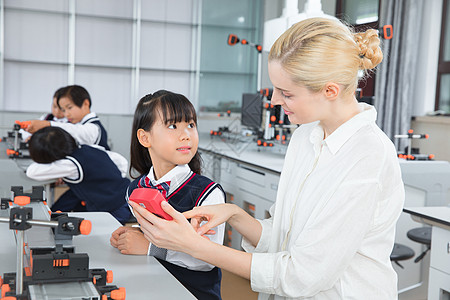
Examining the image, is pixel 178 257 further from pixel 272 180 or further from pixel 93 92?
pixel 93 92

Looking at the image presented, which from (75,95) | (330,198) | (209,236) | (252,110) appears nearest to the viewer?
(330,198)

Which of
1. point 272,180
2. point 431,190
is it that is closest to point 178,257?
point 272,180

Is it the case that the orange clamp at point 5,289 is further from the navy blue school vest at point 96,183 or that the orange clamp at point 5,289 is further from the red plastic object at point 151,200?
the navy blue school vest at point 96,183

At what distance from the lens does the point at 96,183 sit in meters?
2.53

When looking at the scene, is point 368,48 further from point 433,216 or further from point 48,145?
point 48,145

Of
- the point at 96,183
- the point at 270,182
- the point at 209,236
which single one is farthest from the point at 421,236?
the point at 96,183

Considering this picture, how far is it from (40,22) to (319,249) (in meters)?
5.24

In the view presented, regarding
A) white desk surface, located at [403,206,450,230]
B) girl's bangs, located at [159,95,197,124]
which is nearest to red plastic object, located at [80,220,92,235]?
girl's bangs, located at [159,95,197,124]

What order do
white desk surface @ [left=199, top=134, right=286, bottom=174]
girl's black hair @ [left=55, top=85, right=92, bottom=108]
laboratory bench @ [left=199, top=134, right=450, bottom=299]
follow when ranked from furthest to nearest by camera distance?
girl's black hair @ [left=55, top=85, right=92, bottom=108], white desk surface @ [left=199, top=134, right=286, bottom=174], laboratory bench @ [left=199, top=134, right=450, bottom=299]

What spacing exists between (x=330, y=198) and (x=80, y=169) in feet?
5.99

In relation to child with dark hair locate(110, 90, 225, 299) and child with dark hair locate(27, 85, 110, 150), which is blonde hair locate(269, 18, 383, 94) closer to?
child with dark hair locate(110, 90, 225, 299)

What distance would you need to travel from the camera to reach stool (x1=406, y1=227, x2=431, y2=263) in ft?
7.94

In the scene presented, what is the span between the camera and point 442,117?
13.1ft

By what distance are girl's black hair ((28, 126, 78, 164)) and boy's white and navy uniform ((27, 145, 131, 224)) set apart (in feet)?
0.11
